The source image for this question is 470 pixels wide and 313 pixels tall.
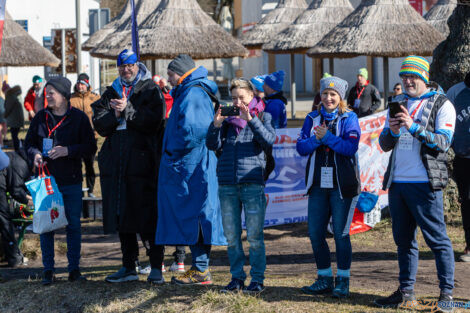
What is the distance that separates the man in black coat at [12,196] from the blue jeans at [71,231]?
175 cm

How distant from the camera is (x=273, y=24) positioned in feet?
77.6

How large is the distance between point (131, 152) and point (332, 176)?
1916 mm

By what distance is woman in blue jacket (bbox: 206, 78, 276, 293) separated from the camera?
6.45 m

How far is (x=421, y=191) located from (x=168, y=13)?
29.5 ft

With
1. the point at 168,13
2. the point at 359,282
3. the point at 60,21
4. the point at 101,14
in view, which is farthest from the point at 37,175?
the point at 60,21

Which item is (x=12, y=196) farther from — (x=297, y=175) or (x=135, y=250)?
(x=297, y=175)

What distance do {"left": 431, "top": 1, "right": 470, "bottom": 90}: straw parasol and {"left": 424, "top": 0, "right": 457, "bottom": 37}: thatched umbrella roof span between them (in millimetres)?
8657

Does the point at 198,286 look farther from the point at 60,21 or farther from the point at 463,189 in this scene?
the point at 60,21

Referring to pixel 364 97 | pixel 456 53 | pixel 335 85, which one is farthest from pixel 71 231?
pixel 364 97

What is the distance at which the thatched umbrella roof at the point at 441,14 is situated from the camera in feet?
61.7

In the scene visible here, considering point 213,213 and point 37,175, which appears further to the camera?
point 37,175

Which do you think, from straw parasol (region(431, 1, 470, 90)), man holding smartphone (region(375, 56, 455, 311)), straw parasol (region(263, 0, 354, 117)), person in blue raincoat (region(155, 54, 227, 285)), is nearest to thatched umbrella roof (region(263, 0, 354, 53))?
straw parasol (region(263, 0, 354, 117))

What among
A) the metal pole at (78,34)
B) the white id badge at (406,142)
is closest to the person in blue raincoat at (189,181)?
the white id badge at (406,142)

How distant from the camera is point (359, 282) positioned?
730cm
